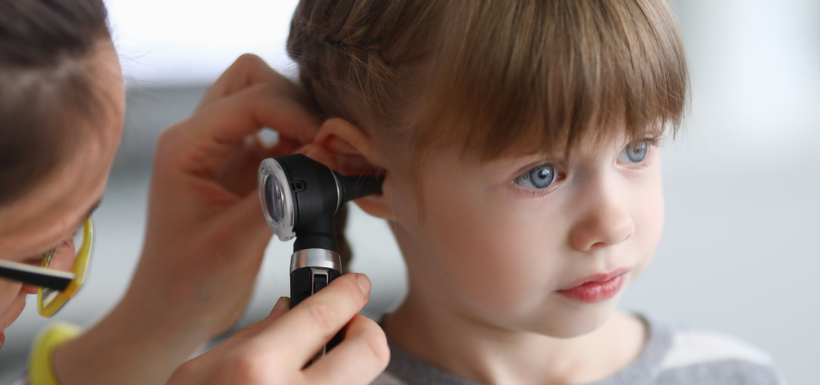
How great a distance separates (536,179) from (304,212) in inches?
9.8

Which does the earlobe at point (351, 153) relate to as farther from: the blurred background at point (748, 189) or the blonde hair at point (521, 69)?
the blurred background at point (748, 189)

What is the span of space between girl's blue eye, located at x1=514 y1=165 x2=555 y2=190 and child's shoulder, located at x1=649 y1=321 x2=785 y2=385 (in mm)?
411

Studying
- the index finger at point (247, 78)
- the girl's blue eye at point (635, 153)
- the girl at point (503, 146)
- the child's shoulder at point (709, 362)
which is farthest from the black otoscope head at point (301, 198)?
the child's shoulder at point (709, 362)

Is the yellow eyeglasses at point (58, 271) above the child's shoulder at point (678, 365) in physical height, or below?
below

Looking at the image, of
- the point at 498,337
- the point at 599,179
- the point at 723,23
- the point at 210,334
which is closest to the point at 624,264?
the point at 599,179

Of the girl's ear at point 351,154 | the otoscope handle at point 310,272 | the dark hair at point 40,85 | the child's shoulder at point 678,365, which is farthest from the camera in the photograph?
the child's shoulder at point 678,365

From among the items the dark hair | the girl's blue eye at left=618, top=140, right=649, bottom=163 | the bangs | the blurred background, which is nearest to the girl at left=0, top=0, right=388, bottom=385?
the dark hair

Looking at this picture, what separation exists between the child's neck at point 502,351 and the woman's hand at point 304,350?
11.1 inches

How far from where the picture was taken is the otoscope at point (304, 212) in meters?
0.69

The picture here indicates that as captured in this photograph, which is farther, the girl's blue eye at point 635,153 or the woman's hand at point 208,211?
the woman's hand at point 208,211

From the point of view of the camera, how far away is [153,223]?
3.09 ft

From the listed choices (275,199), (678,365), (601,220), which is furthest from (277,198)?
(678,365)

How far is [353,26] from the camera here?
0.76 meters

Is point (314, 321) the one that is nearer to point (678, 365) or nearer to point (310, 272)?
point (310, 272)
